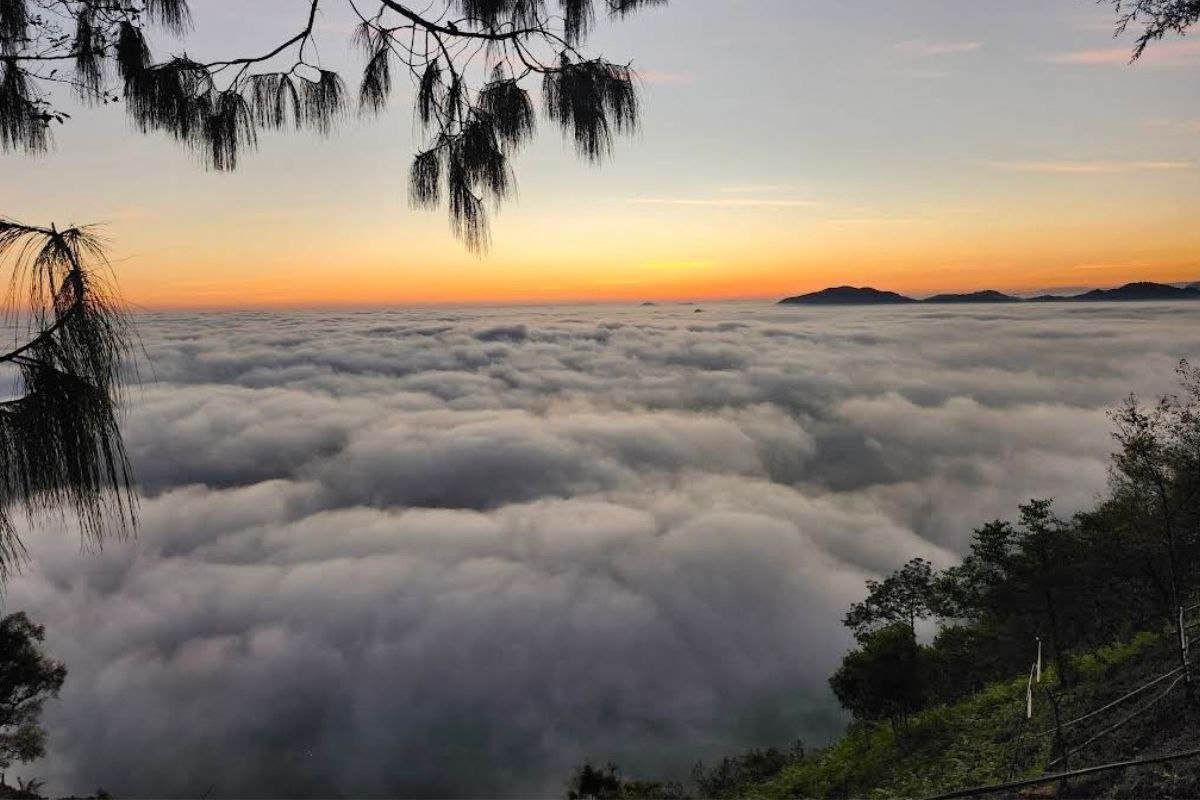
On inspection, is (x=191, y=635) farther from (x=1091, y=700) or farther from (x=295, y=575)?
(x=1091, y=700)

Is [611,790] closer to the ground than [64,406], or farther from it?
closer to the ground

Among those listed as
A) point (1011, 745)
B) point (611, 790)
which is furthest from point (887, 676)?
point (611, 790)

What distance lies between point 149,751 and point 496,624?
7386cm

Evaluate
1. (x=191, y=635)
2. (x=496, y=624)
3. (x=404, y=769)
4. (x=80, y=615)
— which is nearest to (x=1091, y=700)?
(x=404, y=769)

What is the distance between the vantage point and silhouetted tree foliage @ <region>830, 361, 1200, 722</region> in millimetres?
29656

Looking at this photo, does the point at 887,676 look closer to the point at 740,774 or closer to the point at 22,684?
the point at 740,774

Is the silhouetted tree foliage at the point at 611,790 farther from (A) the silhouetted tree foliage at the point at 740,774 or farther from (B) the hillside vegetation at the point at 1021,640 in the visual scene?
(A) the silhouetted tree foliage at the point at 740,774

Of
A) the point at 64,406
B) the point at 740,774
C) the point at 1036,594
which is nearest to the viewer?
the point at 64,406

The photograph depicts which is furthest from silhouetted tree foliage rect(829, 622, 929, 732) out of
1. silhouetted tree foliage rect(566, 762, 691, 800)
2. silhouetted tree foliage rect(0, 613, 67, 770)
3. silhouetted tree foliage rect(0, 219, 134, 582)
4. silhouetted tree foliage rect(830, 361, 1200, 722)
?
silhouetted tree foliage rect(0, 219, 134, 582)

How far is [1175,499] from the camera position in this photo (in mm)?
29875

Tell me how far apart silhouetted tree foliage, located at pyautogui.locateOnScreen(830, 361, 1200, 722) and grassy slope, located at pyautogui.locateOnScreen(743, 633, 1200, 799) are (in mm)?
2157

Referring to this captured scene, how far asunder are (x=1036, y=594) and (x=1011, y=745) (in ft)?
58.5

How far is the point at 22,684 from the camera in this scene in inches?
924

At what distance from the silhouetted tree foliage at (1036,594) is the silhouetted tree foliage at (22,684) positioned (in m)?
37.9
